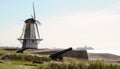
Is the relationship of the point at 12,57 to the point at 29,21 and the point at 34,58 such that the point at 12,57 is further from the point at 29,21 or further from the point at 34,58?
the point at 29,21

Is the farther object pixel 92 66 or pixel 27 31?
pixel 27 31

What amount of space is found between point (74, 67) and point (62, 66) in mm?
948

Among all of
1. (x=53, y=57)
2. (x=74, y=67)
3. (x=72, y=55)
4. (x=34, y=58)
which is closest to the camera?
(x=74, y=67)

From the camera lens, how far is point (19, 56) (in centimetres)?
3200

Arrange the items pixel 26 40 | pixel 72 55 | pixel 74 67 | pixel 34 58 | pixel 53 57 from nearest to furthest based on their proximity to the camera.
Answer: pixel 74 67, pixel 53 57, pixel 34 58, pixel 72 55, pixel 26 40

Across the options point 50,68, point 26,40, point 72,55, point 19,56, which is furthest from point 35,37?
point 50,68

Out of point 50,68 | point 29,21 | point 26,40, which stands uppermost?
point 29,21

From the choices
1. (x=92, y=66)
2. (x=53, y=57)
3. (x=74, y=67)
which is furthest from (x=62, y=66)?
(x=53, y=57)

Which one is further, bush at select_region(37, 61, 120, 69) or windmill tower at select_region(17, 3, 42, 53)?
windmill tower at select_region(17, 3, 42, 53)

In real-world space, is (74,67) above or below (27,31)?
below

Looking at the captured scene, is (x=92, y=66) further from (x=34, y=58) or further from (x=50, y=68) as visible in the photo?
(x=34, y=58)

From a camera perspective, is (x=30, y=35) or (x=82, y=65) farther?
(x=30, y=35)

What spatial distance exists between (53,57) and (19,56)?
557 cm

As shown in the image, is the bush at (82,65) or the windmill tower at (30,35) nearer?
the bush at (82,65)
